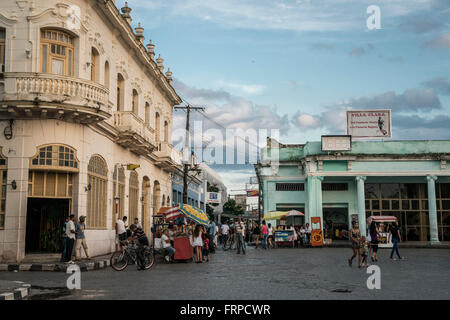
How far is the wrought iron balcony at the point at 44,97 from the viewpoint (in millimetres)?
16922

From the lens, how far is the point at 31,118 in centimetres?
1767

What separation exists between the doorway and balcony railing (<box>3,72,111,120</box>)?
390cm

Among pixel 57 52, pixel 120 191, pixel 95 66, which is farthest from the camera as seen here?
pixel 120 191

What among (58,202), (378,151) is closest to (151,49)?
(58,202)

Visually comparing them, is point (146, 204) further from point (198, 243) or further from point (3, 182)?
point (3, 182)

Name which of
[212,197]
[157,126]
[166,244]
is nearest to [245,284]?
[166,244]

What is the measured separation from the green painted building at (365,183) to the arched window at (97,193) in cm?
1996

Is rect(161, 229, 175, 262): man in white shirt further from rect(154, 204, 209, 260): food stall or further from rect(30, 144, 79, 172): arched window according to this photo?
rect(30, 144, 79, 172): arched window

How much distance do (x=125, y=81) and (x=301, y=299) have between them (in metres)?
18.2

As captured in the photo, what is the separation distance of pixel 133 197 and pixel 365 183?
68.2ft

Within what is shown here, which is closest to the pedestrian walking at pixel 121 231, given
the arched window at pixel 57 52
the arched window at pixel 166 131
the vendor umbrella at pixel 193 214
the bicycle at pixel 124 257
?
the vendor umbrella at pixel 193 214

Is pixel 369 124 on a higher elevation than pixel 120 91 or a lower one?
higher

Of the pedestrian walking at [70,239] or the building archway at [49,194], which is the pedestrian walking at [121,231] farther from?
the pedestrian walking at [70,239]

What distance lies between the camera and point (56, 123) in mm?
18094
